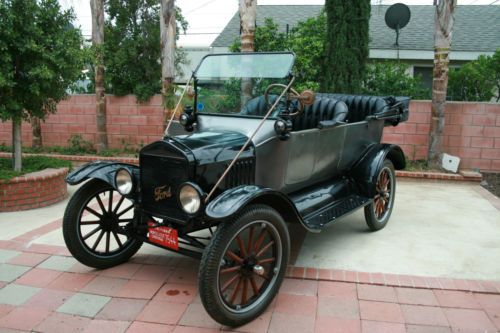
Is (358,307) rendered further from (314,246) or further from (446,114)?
(446,114)

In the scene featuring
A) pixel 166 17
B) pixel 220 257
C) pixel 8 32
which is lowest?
pixel 220 257

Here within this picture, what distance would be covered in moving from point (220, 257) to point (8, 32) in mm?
4111

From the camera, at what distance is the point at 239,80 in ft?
13.7

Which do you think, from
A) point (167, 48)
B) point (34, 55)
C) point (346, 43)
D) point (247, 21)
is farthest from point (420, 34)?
point (34, 55)

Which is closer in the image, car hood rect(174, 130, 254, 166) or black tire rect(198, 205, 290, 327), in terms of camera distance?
black tire rect(198, 205, 290, 327)

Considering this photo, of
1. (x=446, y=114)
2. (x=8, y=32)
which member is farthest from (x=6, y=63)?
(x=446, y=114)

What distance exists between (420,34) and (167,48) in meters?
8.31

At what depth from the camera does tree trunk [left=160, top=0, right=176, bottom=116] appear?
7.80 meters

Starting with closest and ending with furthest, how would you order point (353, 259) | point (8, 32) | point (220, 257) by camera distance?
point (220, 257)
point (353, 259)
point (8, 32)

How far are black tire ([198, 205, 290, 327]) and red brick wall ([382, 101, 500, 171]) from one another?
5.56 meters

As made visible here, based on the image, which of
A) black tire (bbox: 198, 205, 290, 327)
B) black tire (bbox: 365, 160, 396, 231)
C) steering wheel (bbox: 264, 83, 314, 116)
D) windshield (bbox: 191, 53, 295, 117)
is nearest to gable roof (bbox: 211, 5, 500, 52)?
black tire (bbox: 365, 160, 396, 231)

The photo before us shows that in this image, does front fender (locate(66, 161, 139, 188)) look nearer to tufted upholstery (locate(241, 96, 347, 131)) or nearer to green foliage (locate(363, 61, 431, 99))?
tufted upholstery (locate(241, 96, 347, 131))

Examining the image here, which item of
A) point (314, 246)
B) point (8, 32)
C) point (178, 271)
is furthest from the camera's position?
point (8, 32)

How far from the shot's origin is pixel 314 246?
454cm
